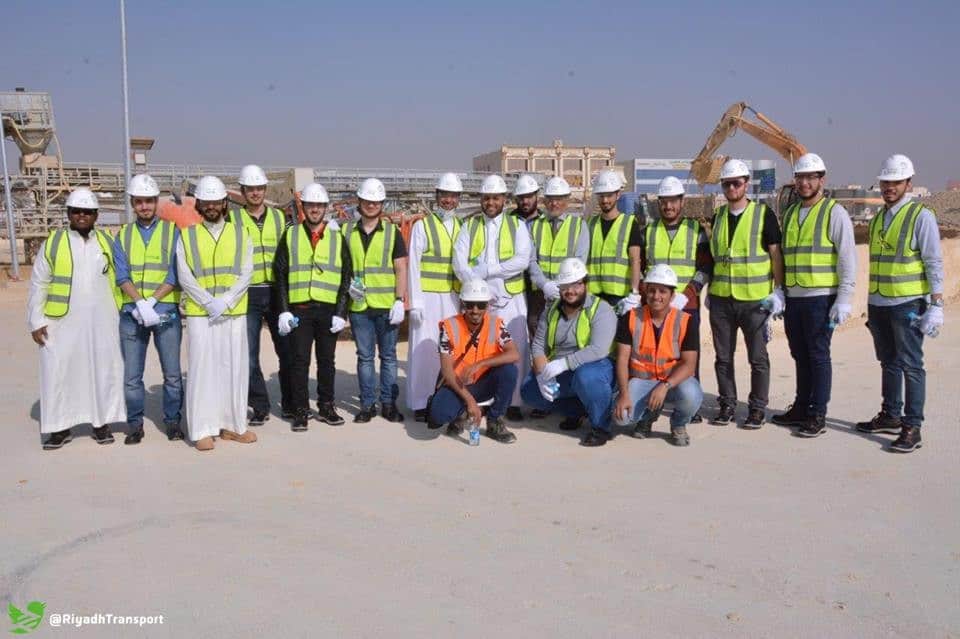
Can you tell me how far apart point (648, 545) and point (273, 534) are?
1935 millimetres

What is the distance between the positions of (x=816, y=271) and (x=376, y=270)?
337 centimetres

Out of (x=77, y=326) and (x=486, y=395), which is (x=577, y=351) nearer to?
(x=486, y=395)

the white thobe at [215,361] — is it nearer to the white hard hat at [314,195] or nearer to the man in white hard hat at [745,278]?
the white hard hat at [314,195]

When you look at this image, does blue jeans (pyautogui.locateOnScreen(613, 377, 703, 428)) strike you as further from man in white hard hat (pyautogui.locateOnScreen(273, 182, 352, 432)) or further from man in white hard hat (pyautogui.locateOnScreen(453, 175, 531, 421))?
man in white hard hat (pyautogui.locateOnScreen(273, 182, 352, 432))

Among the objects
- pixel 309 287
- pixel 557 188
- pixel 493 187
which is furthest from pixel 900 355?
pixel 309 287

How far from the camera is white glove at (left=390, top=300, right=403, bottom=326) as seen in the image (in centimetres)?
662

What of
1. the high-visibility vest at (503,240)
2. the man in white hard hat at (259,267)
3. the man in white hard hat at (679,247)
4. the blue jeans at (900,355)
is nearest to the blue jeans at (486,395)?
the high-visibility vest at (503,240)

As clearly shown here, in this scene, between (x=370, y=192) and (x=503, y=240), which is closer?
(x=370, y=192)

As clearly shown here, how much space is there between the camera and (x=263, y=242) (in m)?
6.54

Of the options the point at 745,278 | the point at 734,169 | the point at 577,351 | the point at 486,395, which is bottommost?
the point at 486,395

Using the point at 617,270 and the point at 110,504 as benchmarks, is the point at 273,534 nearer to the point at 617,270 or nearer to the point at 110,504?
the point at 110,504

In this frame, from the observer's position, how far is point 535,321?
701 centimetres

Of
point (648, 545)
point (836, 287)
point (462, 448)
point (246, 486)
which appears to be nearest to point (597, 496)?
point (648, 545)

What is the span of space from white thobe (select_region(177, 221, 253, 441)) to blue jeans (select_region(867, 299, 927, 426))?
4651 millimetres
